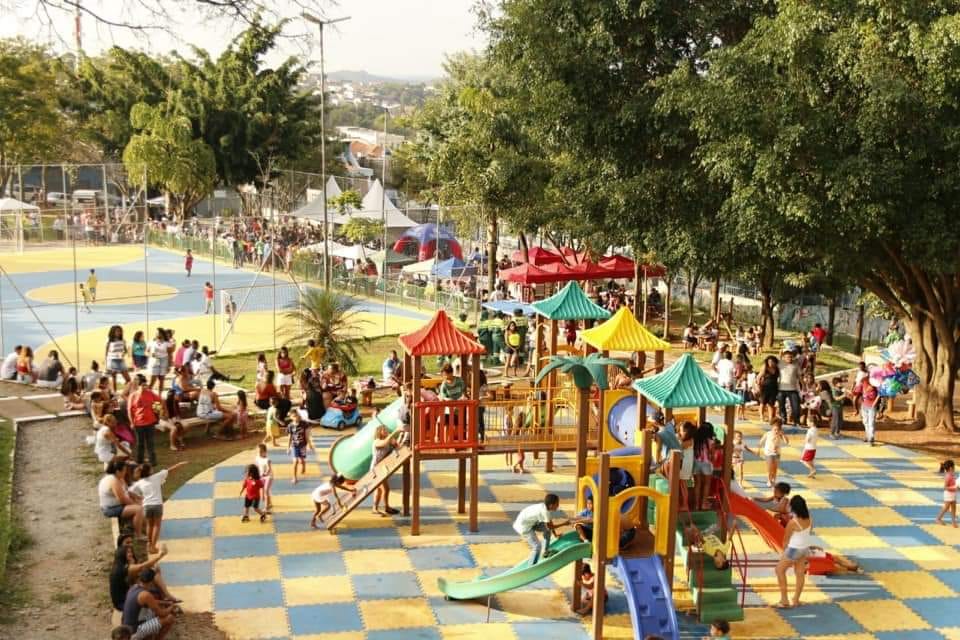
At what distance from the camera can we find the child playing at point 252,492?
1591cm

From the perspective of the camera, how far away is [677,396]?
14.2 metres

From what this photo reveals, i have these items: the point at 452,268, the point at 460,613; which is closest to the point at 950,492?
the point at 460,613

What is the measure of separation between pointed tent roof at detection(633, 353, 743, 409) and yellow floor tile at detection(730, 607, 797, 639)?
8.97 ft

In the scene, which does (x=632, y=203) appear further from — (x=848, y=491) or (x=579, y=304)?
(x=848, y=491)

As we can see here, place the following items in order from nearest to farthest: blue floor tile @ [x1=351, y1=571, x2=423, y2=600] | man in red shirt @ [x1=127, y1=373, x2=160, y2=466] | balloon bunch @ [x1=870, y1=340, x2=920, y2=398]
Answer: blue floor tile @ [x1=351, y1=571, x2=423, y2=600], man in red shirt @ [x1=127, y1=373, x2=160, y2=466], balloon bunch @ [x1=870, y1=340, x2=920, y2=398]

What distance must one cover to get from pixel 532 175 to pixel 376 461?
55.8 feet

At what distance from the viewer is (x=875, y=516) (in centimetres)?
1719

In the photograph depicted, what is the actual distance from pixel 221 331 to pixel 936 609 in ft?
77.6

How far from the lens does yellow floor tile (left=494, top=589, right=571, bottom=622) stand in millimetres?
13438

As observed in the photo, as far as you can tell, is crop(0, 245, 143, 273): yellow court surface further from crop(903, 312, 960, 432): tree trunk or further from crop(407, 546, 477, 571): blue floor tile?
crop(903, 312, 960, 432): tree trunk

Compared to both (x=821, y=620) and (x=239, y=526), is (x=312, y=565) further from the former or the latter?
(x=821, y=620)

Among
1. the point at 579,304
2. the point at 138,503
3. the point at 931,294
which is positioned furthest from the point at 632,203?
the point at 138,503

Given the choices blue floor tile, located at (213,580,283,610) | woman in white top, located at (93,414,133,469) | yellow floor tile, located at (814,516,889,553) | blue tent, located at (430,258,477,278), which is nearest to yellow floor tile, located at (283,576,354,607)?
blue floor tile, located at (213,580,283,610)

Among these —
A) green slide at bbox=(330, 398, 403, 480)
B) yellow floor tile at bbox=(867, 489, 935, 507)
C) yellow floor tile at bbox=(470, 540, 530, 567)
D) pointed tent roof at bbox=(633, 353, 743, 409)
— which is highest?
pointed tent roof at bbox=(633, 353, 743, 409)
